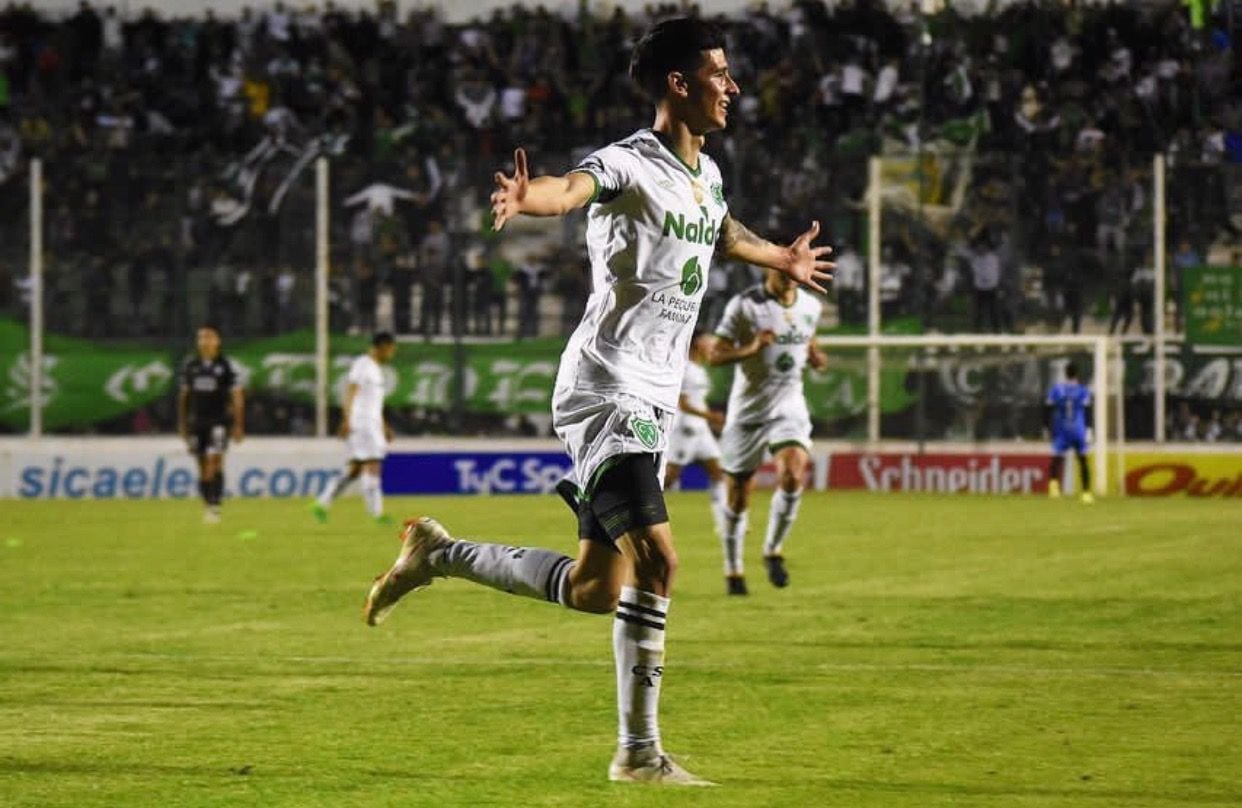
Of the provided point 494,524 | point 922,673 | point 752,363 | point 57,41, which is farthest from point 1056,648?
point 57,41

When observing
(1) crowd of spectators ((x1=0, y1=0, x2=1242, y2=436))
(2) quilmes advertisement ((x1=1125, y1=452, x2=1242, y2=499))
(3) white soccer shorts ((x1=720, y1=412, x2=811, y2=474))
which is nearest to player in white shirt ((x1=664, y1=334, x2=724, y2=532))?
(1) crowd of spectators ((x1=0, y1=0, x2=1242, y2=436))

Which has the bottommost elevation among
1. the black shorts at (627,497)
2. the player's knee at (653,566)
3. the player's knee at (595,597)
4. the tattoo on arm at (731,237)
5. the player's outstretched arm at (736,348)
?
the player's knee at (595,597)

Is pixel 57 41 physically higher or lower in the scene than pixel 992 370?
higher

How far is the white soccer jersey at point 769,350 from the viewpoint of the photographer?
16.1m

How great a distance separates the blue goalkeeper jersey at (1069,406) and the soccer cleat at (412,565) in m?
22.9

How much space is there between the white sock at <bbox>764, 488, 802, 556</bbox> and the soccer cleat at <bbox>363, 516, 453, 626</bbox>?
804 centimetres

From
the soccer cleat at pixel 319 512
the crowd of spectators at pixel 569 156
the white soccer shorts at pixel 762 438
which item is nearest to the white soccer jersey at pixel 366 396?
the soccer cleat at pixel 319 512

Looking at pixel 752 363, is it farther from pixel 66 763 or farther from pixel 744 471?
pixel 66 763

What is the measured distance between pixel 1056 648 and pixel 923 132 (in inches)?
811

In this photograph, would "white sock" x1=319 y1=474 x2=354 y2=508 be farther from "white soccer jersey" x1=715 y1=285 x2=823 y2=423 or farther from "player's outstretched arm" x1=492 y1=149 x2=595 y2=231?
"player's outstretched arm" x1=492 y1=149 x2=595 y2=231

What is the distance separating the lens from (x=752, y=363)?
16.3 meters

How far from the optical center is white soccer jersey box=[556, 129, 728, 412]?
7.33 metres

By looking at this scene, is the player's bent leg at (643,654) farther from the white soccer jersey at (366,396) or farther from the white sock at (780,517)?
the white soccer jersey at (366,396)

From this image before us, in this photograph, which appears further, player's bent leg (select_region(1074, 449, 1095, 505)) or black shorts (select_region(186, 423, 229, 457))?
player's bent leg (select_region(1074, 449, 1095, 505))
